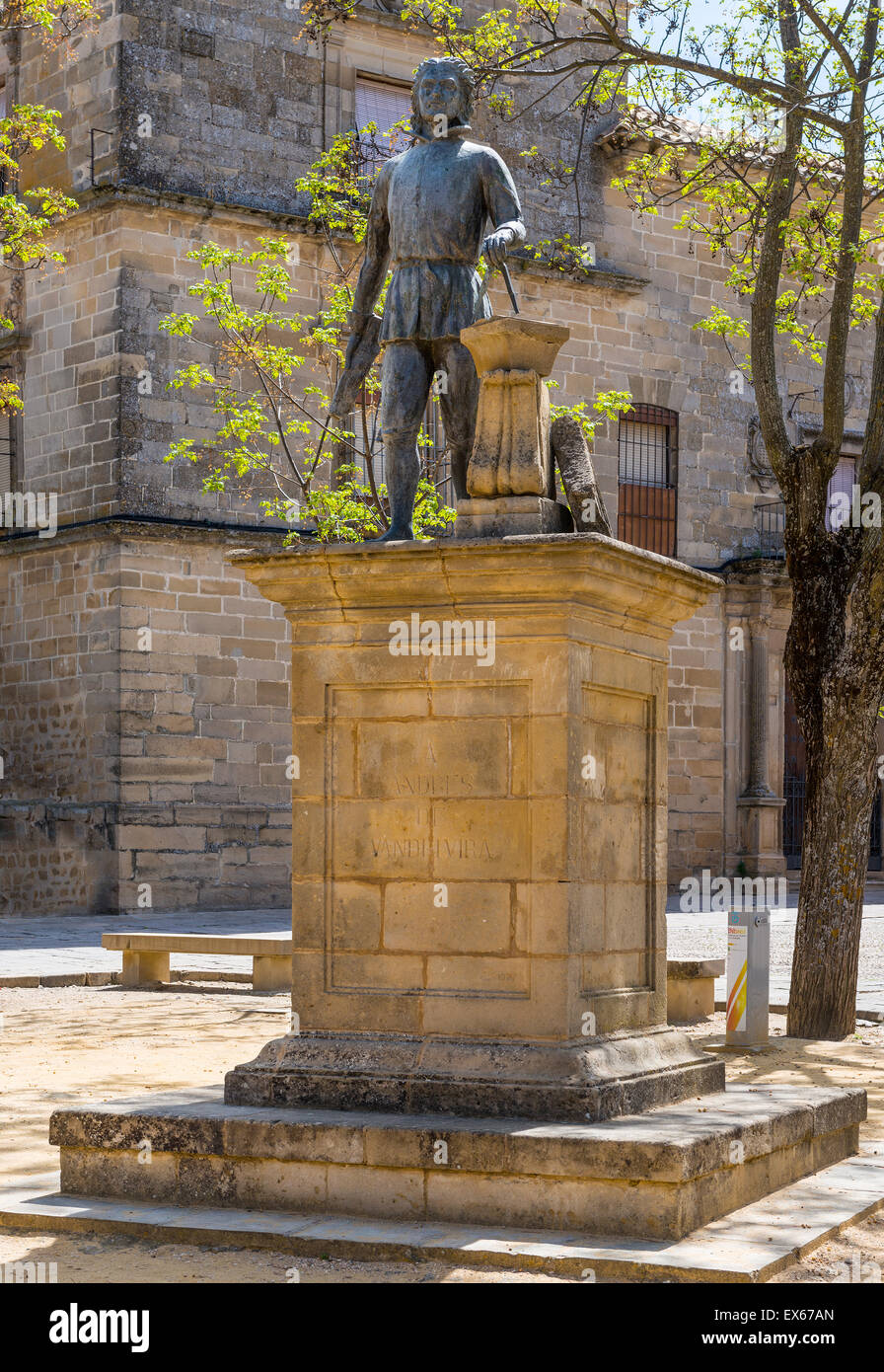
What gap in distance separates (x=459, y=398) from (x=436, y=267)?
0.51m

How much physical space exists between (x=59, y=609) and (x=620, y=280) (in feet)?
29.8

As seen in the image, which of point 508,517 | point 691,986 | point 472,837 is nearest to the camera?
point 472,837

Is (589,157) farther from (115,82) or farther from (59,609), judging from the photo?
(59,609)

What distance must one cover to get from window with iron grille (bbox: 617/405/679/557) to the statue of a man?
18.1 meters

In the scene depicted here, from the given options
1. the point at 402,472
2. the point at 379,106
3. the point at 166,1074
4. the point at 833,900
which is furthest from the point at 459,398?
the point at 379,106

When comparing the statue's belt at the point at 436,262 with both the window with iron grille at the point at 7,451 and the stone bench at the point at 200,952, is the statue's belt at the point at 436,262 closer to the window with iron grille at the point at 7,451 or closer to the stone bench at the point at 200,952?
the stone bench at the point at 200,952

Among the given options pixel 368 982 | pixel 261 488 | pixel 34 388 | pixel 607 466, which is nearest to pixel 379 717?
pixel 368 982

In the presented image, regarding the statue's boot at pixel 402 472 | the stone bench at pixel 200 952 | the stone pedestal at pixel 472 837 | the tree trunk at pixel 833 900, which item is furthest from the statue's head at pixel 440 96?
the stone bench at pixel 200 952

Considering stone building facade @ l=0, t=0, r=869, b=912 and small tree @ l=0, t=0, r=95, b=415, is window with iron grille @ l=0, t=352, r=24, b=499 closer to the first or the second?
stone building facade @ l=0, t=0, r=869, b=912

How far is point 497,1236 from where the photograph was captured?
564 cm

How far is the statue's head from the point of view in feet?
23.6

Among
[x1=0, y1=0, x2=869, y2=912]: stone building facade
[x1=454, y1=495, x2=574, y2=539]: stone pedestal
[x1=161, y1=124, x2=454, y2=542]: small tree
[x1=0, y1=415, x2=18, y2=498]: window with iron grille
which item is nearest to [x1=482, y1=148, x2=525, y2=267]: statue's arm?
[x1=454, y1=495, x2=574, y2=539]: stone pedestal

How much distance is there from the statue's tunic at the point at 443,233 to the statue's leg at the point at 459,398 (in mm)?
81

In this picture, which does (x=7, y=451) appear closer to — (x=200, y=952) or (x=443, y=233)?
(x=200, y=952)
